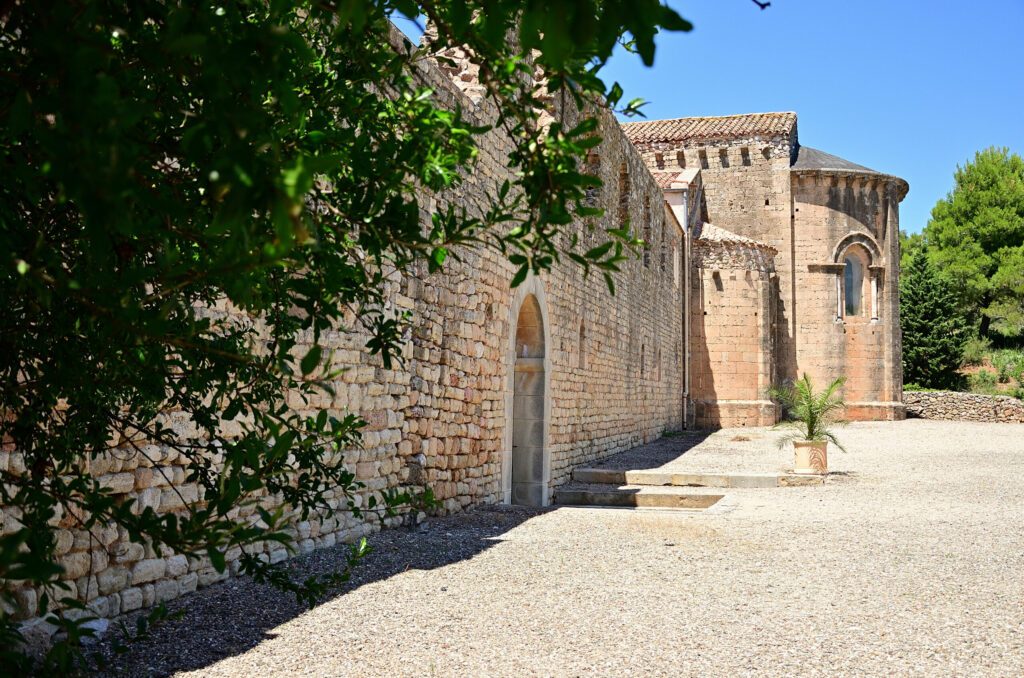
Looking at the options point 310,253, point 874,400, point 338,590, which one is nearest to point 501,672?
point 338,590

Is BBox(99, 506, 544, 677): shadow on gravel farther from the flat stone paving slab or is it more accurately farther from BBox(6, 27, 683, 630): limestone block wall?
the flat stone paving slab

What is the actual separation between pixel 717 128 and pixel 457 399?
71.3ft

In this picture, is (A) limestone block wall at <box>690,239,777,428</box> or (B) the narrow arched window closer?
(A) limestone block wall at <box>690,239,777,428</box>

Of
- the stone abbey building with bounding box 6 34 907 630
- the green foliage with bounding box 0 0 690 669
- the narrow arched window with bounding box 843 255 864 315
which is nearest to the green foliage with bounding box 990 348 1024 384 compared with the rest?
the narrow arched window with bounding box 843 255 864 315

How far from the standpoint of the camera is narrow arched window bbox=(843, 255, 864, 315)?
2680cm

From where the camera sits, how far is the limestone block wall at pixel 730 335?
23.9 metres

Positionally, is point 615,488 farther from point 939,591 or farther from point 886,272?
point 886,272

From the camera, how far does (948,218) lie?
39.9 m

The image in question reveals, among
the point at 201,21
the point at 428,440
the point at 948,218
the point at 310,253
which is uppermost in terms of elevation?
the point at 948,218

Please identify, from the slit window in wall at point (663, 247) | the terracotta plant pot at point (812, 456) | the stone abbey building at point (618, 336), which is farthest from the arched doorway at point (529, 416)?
the slit window in wall at point (663, 247)

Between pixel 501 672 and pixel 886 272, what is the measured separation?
25.9 m

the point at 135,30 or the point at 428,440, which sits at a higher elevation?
the point at 135,30

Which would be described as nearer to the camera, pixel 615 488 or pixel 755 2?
pixel 755 2

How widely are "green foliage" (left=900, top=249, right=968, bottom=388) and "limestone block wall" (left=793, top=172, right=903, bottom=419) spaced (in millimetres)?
5486
